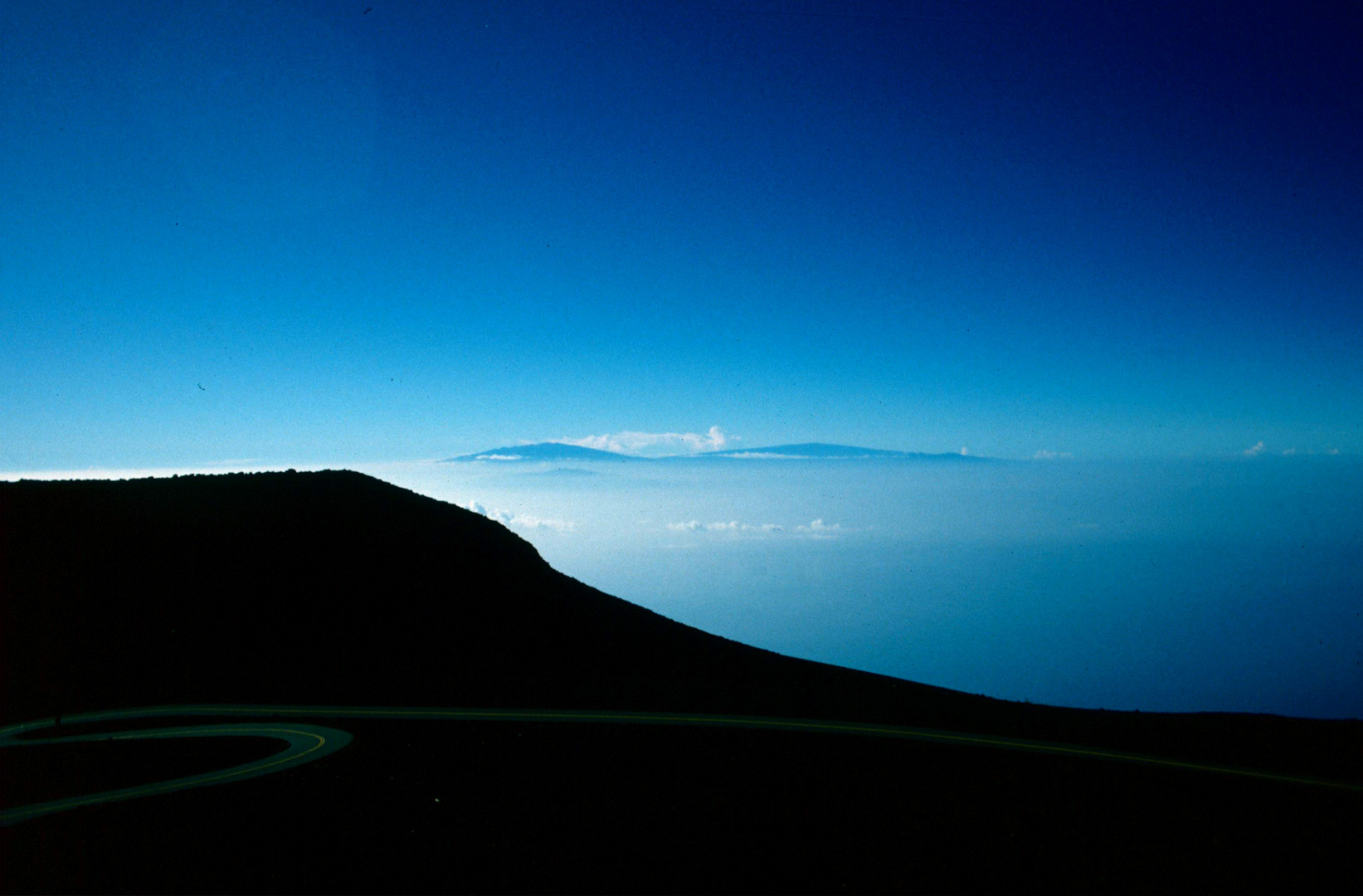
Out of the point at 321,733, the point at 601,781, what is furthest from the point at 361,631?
the point at 601,781

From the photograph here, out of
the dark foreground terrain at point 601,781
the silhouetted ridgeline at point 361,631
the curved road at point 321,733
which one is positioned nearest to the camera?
the dark foreground terrain at point 601,781

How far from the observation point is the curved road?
19969 mm

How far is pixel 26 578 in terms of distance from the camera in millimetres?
45594

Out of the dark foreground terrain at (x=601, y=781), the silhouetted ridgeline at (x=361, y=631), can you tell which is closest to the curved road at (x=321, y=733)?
the dark foreground terrain at (x=601, y=781)

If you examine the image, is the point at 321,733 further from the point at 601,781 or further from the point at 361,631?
the point at 361,631

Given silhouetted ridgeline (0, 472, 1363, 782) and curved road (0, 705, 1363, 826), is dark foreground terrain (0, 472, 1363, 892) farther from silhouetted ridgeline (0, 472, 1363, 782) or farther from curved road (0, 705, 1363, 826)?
curved road (0, 705, 1363, 826)

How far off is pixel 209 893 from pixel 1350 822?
25249mm

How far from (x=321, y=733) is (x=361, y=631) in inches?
910

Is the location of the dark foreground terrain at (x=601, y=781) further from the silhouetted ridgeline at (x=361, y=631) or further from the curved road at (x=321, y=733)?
the curved road at (x=321, y=733)

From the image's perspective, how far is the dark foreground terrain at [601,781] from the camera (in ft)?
49.6

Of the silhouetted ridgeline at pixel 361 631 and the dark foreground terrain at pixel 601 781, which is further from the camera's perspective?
the silhouetted ridgeline at pixel 361 631

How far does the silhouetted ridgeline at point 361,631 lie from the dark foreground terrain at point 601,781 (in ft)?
0.84

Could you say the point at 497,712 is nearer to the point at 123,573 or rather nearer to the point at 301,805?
the point at 301,805

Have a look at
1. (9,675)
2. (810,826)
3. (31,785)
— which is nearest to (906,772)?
(810,826)
